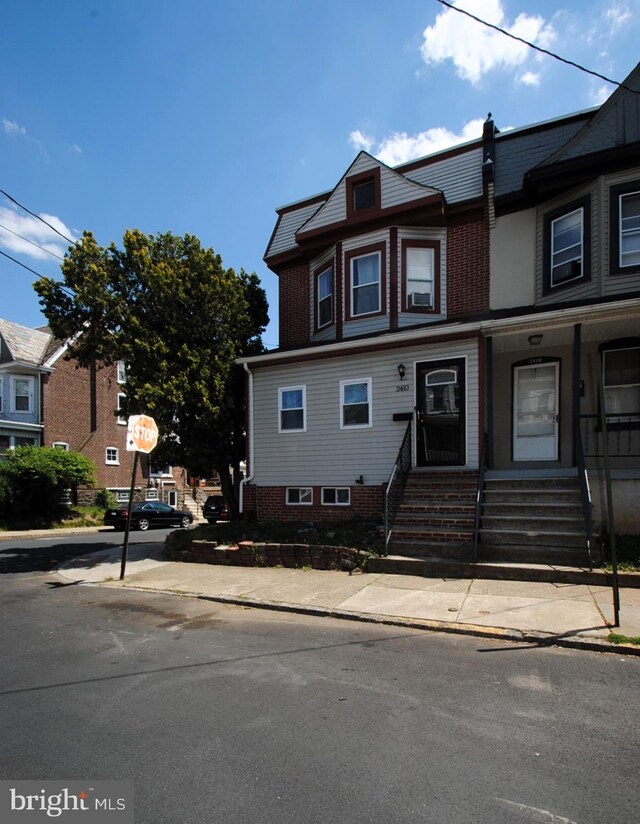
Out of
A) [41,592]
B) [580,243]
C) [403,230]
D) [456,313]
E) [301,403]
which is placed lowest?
[41,592]

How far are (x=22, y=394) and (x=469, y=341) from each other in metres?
24.5

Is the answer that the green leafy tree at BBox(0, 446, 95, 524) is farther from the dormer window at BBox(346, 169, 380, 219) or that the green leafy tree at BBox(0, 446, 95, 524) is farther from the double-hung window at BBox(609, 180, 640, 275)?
the double-hung window at BBox(609, 180, 640, 275)

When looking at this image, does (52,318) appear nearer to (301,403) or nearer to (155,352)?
(155,352)

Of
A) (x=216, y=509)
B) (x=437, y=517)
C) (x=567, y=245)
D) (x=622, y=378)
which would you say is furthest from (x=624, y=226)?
(x=216, y=509)

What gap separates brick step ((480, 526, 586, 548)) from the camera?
7957 mm

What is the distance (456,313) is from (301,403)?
4316 millimetres

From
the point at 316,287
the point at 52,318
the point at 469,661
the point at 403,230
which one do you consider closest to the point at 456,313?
the point at 403,230

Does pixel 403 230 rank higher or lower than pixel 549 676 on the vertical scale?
higher

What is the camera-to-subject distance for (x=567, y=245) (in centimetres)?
1083

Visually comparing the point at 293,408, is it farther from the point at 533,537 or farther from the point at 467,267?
the point at 533,537

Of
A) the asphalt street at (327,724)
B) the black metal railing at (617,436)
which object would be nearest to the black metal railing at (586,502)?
the black metal railing at (617,436)

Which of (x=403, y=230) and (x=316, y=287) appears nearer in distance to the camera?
(x=403, y=230)

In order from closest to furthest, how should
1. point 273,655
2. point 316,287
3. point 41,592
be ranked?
point 273,655, point 41,592, point 316,287

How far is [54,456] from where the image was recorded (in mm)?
23094
